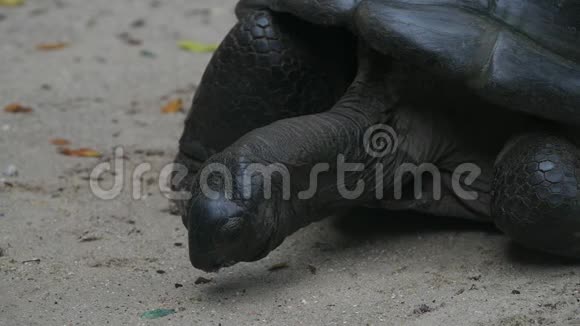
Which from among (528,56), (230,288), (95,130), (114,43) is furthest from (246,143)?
(114,43)

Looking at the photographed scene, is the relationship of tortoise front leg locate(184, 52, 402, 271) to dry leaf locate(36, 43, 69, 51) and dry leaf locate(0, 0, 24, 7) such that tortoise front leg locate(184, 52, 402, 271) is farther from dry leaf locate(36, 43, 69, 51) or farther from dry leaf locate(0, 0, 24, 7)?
dry leaf locate(0, 0, 24, 7)

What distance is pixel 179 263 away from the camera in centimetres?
373

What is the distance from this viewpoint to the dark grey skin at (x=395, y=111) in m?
3.37

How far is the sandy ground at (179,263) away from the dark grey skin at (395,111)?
6.5 inches

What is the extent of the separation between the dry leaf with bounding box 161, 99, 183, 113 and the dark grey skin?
1567 mm

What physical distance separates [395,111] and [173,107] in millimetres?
2184

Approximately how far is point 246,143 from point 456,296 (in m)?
0.90

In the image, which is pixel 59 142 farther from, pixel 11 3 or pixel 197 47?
pixel 11 3

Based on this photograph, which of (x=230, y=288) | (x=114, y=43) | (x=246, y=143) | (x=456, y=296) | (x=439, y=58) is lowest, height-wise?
(x=114, y=43)

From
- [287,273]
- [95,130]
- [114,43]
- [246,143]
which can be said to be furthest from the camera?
[114,43]

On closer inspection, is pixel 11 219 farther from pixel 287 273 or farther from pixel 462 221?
pixel 462 221

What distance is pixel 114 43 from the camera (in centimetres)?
701

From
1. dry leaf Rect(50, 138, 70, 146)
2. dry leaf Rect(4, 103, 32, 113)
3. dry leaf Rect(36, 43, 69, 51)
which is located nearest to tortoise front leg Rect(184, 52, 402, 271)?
dry leaf Rect(50, 138, 70, 146)

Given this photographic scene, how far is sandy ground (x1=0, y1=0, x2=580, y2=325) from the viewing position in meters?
3.24
